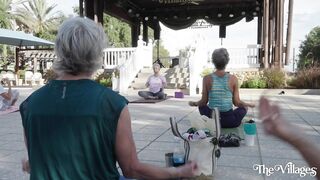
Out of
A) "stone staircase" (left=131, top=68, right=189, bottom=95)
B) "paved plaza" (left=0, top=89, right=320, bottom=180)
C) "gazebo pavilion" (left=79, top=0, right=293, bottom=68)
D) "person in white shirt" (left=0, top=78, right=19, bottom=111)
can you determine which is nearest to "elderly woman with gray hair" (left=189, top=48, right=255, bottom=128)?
"paved plaza" (left=0, top=89, right=320, bottom=180)

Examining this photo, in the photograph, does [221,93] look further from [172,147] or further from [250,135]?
[172,147]

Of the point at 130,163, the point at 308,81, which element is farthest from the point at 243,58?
the point at 130,163

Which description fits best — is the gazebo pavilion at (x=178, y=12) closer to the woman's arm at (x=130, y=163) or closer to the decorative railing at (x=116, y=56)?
the decorative railing at (x=116, y=56)

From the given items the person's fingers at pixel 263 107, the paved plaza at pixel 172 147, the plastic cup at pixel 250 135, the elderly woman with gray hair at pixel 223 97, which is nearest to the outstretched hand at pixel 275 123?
the person's fingers at pixel 263 107

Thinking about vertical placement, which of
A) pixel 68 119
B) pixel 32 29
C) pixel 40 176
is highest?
pixel 32 29

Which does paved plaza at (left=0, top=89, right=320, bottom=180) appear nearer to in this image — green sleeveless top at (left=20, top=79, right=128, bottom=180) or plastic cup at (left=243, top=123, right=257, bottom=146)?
plastic cup at (left=243, top=123, right=257, bottom=146)

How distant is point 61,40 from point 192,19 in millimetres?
23577

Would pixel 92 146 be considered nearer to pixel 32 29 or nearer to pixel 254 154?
pixel 254 154

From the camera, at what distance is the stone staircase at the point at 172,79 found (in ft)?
52.3

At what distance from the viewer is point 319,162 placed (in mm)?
1218

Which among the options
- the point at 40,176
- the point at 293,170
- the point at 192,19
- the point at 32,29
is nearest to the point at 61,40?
the point at 40,176

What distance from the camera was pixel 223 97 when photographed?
572 cm

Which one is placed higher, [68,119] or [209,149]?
[68,119]

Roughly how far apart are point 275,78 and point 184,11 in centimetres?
1081
